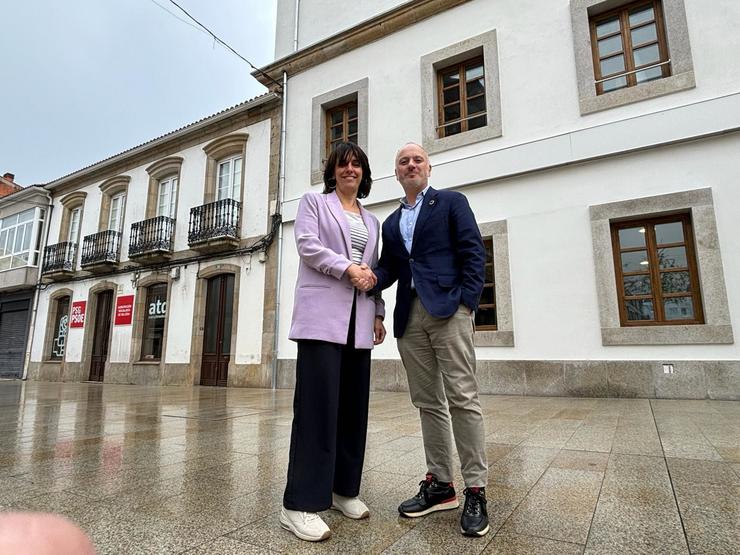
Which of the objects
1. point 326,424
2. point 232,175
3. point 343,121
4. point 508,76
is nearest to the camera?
point 326,424

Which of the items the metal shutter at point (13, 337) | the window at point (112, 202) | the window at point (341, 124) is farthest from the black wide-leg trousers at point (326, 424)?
the metal shutter at point (13, 337)

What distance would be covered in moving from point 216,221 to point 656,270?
9010 mm

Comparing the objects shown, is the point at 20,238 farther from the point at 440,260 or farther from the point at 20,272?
the point at 440,260

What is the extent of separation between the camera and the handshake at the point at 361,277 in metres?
1.91

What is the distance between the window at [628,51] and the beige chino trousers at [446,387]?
6.36 m

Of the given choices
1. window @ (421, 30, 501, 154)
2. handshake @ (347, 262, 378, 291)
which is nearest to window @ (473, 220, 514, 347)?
window @ (421, 30, 501, 154)

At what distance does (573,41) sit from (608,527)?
7560mm

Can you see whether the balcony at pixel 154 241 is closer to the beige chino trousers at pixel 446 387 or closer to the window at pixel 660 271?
the window at pixel 660 271

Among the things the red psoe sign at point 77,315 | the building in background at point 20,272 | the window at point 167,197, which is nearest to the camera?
the window at point 167,197

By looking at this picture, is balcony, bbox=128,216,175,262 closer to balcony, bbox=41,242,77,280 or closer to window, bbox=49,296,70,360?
balcony, bbox=41,242,77,280

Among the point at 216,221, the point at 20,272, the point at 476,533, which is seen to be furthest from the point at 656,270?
the point at 20,272

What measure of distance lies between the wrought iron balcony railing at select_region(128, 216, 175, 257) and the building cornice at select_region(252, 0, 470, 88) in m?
4.51

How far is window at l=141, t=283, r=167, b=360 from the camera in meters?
11.9

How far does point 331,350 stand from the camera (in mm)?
1910
